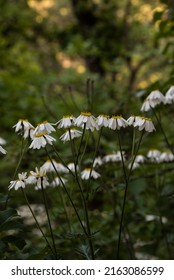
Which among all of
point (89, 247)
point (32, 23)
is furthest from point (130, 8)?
point (89, 247)

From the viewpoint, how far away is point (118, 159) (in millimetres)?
2184

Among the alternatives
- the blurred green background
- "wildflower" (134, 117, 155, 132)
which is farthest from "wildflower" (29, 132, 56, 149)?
the blurred green background

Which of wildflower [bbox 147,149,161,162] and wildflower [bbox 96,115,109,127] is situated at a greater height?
wildflower [bbox 147,149,161,162]

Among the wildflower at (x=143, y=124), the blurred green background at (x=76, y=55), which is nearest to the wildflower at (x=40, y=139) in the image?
the wildflower at (x=143, y=124)

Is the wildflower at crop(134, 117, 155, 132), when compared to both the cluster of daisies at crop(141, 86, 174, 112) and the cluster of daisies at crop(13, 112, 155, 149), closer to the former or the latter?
the cluster of daisies at crop(13, 112, 155, 149)

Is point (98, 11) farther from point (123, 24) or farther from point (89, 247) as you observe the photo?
point (89, 247)

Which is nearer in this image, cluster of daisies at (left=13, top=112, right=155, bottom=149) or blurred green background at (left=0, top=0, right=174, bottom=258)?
cluster of daisies at (left=13, top=112, right=155, bottom=149)

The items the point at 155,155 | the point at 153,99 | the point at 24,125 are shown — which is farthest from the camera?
the point at 155,155

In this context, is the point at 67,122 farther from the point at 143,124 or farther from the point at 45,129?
the point at 143,124

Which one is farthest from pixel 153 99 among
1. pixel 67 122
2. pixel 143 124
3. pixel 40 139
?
pixel 40 139

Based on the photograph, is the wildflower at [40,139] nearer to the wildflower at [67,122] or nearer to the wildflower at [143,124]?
the wildflower at [67,122]

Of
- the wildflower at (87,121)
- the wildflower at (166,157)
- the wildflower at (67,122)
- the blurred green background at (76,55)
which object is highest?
the blurred green background at (76,55)

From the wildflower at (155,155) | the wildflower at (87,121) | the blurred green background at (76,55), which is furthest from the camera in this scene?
the blurred green background at (76,55)
